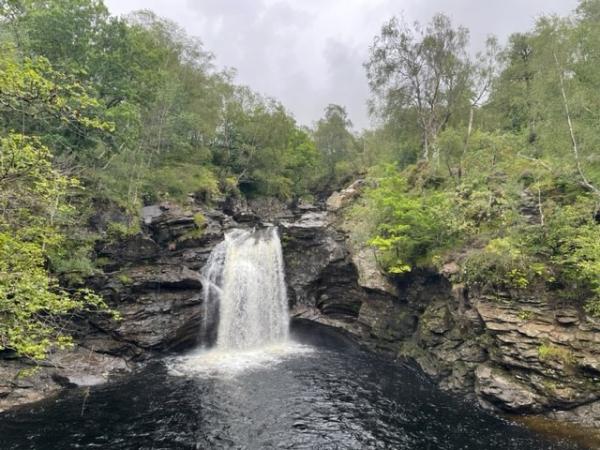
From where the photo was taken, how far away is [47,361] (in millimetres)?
17594

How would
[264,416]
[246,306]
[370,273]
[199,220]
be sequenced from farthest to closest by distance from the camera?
[199,220] < [246,306] < [370,273] < [264,416]

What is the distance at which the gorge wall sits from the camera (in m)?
14.9

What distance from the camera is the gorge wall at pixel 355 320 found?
1488 cm

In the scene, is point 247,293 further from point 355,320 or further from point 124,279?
point 124,279

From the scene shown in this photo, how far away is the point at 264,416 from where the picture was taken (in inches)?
580

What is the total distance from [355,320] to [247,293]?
821cm

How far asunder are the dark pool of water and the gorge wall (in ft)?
5.21

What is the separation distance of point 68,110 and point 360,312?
21299 millimetres

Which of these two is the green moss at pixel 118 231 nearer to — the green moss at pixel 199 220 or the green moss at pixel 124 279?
the green moss at pixel 124 279

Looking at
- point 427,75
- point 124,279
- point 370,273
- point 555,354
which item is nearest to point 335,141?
point 427,75

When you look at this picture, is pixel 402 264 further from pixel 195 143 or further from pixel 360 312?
pixel 195 143

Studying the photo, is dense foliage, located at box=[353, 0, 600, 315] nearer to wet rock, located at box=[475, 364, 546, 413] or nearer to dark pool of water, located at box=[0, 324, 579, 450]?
wet rock, located at box=[475, 364, 546, 413]

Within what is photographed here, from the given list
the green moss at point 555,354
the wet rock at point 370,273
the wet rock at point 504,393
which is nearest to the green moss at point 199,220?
the wet rock at point 370,273

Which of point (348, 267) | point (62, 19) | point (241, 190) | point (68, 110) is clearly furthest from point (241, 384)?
point (241, 190)
